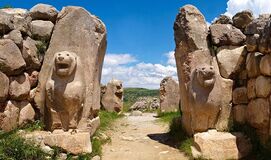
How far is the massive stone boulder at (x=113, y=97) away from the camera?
A: 14.3 meters

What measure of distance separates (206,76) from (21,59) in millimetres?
3111

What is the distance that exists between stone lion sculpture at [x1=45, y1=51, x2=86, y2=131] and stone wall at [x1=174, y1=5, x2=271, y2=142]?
2010mm

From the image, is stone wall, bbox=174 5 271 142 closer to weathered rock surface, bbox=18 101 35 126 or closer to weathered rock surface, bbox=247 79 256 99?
weathered rock surface, bbox=247 79 256 99

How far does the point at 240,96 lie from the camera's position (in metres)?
6.75

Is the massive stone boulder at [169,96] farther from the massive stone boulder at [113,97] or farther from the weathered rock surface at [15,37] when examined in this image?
the weathered rock surface at [15,37]

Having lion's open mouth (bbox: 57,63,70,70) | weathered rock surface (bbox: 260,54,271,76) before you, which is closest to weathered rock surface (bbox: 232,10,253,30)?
weathered rock surface (bbox: 260,54,271,76)

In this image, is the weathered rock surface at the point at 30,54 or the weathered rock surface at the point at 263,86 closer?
the weathered rock surface at the point at 263,86

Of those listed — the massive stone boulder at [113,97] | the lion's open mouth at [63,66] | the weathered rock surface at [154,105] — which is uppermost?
the lion's open mouth at [63,66]

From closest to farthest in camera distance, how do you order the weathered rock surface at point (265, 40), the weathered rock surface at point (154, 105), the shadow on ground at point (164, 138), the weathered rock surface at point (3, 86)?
the weathered rock surface at point (265, 40) → the weathered rock surface at point (3, 86) → the shadow on ground at point (164, 138) → the weathered rock surface at point (154, 105)

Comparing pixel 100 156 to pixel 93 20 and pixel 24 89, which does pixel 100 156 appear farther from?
pixel 93 20

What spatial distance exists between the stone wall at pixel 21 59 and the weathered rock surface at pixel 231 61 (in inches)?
127

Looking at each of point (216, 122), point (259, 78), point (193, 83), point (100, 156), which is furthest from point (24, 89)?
point (259, 78)

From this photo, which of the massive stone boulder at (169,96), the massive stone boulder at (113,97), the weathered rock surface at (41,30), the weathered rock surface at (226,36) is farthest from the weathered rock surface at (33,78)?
the massive stone boulder at (113,97)

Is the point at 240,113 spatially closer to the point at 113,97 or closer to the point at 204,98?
the point at 204,98
